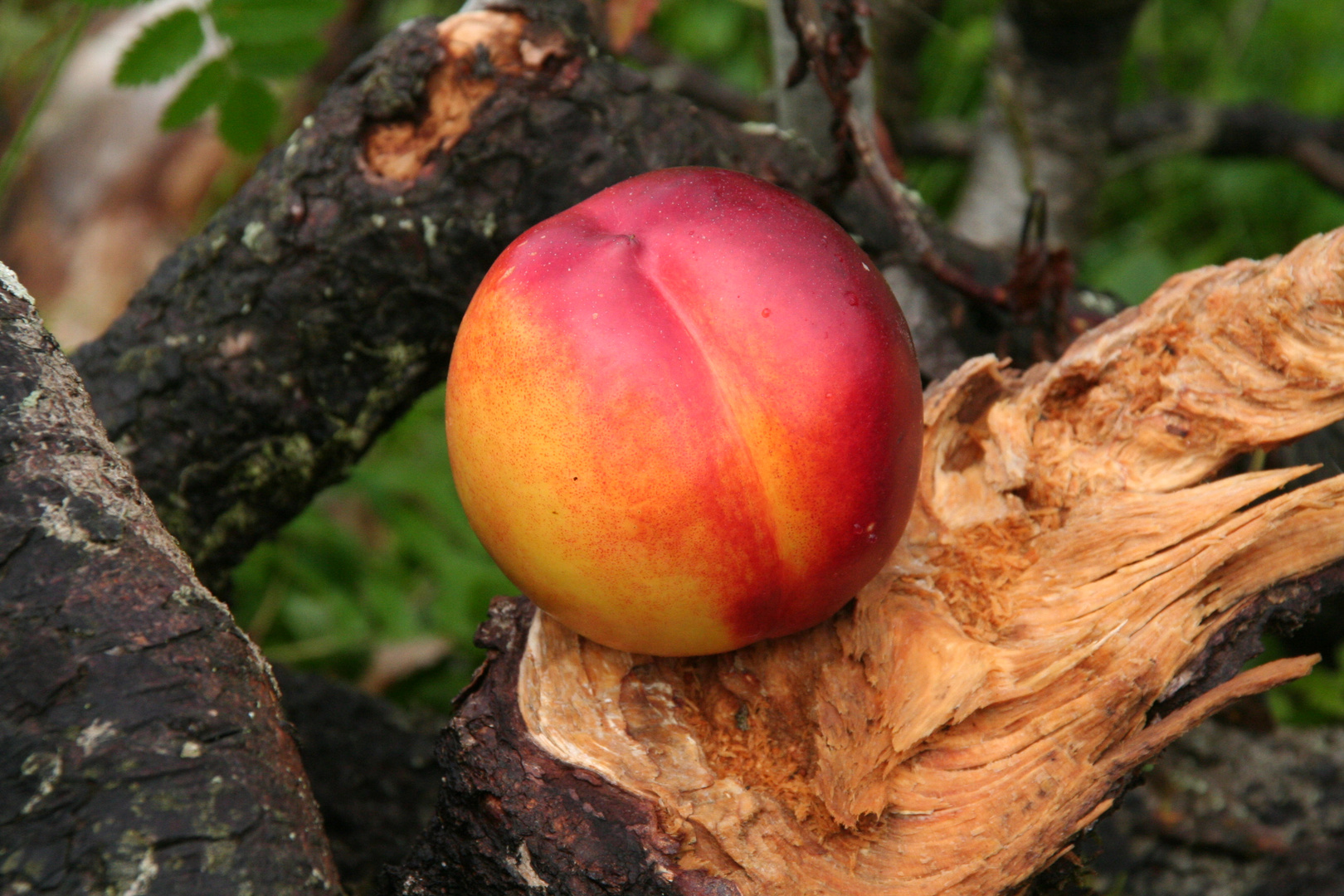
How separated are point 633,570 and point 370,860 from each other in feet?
3.63

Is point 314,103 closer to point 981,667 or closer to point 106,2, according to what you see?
point 106,2

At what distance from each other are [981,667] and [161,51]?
2.25 meters

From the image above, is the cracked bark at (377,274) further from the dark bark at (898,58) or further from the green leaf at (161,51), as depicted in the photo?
the dark bark at (898,58)

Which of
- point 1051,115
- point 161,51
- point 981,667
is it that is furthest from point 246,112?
point 1051,115

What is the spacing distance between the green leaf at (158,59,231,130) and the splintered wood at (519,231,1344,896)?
1727mm

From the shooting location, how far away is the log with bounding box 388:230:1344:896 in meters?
1.42

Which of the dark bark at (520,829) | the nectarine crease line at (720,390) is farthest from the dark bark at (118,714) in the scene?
the nectarine crease line at (720,390)

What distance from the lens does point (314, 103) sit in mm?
4930

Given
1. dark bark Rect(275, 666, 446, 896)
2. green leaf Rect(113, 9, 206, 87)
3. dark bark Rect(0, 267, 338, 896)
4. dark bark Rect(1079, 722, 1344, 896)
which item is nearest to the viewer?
dark bark Rect(0, 267, 338, 896)

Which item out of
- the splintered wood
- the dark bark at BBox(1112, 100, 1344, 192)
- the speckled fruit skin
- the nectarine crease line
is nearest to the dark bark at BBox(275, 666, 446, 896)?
the splintered wood

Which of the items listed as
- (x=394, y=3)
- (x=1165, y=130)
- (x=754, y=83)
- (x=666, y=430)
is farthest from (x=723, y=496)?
(x=394, y=3)

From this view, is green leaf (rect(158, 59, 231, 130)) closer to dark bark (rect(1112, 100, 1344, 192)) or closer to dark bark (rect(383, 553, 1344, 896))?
dark bark (rect(383, 553, 1344, 896))

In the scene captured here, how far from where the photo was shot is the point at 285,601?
324 centimetres

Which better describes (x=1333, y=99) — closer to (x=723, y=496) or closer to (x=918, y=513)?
(x=918, y=513)
